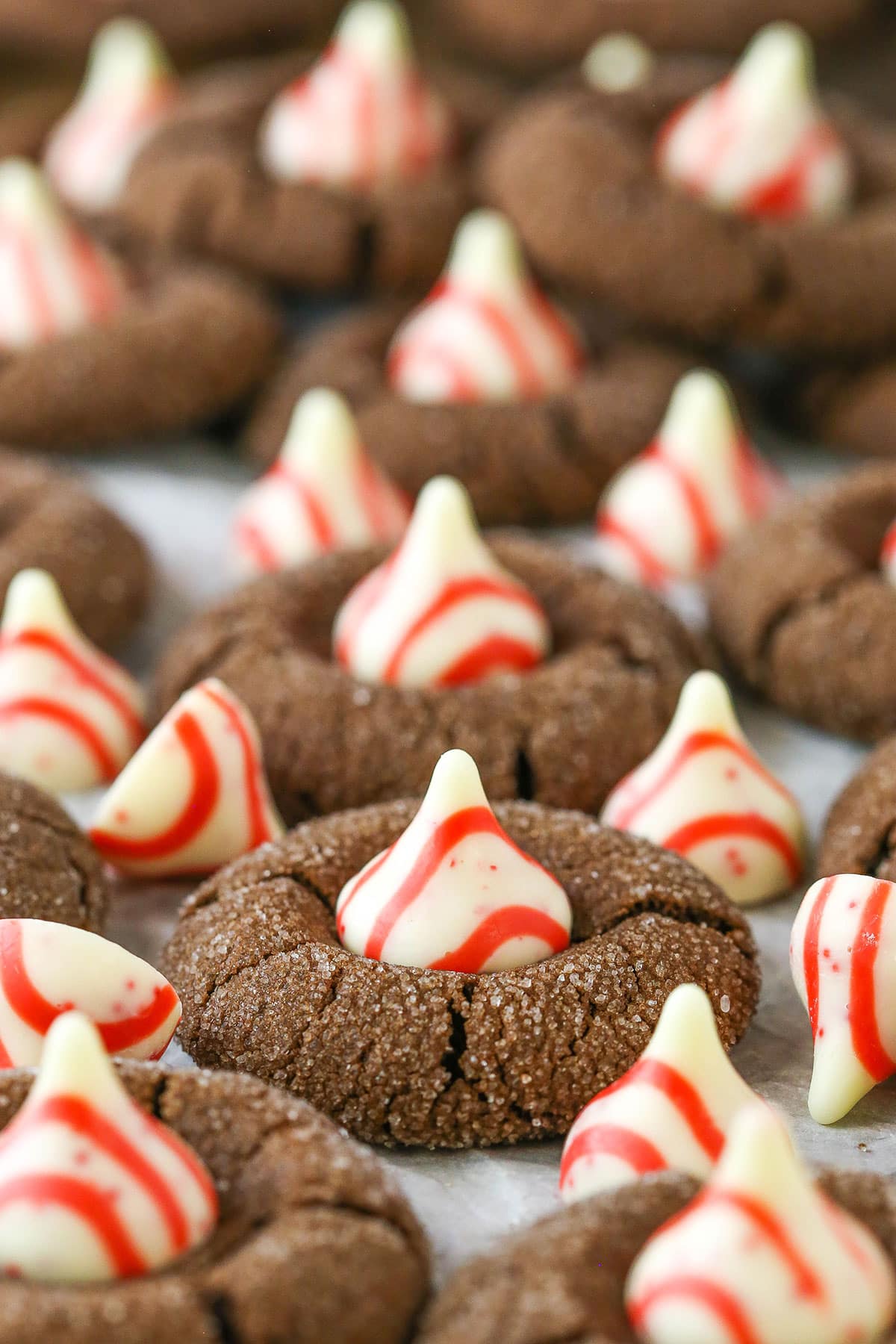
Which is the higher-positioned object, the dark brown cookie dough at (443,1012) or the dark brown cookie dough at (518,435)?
the dark brown cookie dough at (443,1012)

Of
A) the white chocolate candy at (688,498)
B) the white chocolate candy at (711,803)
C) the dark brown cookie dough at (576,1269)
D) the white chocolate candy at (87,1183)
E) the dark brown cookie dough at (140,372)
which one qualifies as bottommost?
the white chocolate candy at (688,498)

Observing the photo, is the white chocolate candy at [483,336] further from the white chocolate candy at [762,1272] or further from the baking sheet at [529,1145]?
the white chocolate candy at [762,1272]

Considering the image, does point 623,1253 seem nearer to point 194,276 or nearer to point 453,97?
point 194,276

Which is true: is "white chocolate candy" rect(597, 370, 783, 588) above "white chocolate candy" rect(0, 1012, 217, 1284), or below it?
below

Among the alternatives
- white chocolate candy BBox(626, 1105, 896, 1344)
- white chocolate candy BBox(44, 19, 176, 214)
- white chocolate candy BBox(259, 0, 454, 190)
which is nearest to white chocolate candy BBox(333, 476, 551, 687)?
white chocolate candy BBox(626, 1105, 896, 1344)

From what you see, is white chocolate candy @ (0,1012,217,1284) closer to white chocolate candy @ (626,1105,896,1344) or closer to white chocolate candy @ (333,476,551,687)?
white chocolate candy @ (626,1105,896,1344)

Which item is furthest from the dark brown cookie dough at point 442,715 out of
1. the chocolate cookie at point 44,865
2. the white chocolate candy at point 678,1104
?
the white chocolate candy at point 678,1104
